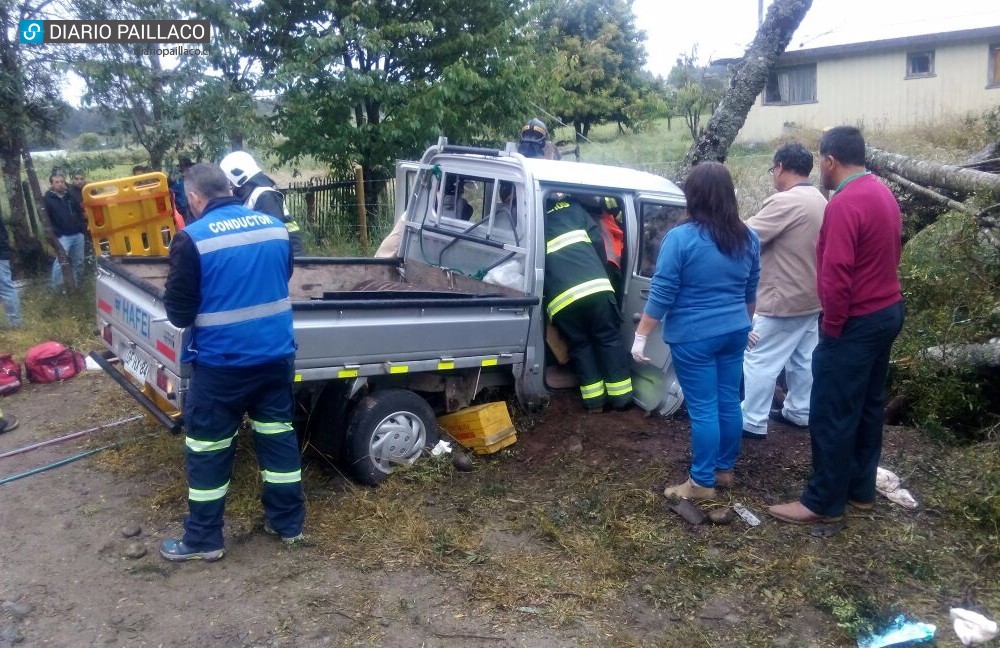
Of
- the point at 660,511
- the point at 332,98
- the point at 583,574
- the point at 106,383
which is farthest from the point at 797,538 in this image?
the point at 332,98

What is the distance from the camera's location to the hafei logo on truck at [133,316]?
4.57 m

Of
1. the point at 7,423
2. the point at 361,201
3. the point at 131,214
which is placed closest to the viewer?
the point at 7,423

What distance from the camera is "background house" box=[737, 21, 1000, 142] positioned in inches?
898

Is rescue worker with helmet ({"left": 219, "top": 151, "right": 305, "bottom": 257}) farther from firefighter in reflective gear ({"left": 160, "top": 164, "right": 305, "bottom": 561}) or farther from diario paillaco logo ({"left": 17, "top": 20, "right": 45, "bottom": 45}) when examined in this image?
diario paillaco logo ({"left": 17, "top": 20, "right": 45, "bottom": 45})

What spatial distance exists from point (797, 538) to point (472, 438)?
1.95 m

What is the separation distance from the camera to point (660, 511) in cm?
464

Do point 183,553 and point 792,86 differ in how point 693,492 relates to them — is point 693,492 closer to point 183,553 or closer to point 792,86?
point 183,553

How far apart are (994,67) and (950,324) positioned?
68.7 feet

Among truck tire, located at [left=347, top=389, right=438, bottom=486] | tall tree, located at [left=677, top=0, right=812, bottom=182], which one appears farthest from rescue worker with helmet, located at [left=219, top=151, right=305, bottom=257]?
tall tree, located at [left=677, top=0, right=812, bottom=182]

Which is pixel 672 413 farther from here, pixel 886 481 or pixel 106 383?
pixel 106 383

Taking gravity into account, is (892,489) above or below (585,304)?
below

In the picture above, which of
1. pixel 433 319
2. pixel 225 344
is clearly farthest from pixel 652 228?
pixel 225 344

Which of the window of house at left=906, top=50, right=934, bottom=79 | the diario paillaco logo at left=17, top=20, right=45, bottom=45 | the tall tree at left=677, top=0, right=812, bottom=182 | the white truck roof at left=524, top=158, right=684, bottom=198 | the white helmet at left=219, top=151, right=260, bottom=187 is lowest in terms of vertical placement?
the white truck roof at left=524, top=158, right=684, bottom=198

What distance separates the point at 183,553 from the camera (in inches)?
163
